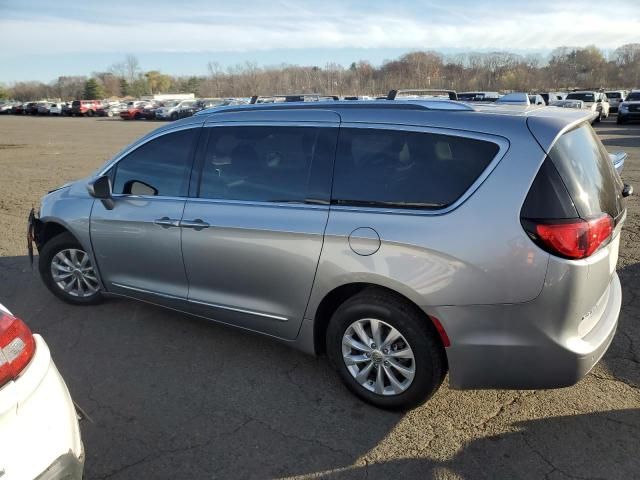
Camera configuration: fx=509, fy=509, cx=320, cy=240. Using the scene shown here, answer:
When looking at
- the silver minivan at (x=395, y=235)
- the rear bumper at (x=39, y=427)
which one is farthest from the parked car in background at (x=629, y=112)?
the rear bumper at (x=39, y=427)

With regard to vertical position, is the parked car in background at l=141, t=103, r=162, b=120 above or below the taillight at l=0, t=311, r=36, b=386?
above

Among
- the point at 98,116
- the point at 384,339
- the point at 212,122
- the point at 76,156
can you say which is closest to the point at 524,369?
the point at 384,339

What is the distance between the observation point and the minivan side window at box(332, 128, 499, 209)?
266cm

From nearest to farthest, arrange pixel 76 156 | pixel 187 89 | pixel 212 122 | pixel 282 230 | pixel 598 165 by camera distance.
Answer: pixel 598 165 → pixel 282 230 → pixel 212 122 → pixel 76 156 → pixel 187 89

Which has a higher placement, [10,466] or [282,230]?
[282,230]

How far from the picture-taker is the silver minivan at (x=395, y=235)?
2.49m

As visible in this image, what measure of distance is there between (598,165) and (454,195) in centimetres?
95

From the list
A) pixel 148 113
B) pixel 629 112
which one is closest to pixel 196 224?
pixel 629 112

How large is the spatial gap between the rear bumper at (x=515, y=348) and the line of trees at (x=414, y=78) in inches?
2632

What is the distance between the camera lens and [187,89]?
126125mm

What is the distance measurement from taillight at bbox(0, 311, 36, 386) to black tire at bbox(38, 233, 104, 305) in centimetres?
258

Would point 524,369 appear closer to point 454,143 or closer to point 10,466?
point 454,143

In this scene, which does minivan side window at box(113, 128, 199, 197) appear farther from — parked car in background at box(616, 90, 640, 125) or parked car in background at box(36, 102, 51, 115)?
parked car in background at box(36, 102, 51, 115)

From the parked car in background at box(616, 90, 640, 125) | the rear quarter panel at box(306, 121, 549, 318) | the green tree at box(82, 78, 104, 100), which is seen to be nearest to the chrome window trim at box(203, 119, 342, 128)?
the rear quarter panel at box(306, 121, 549, 318)
